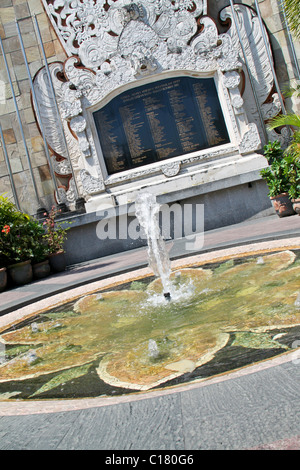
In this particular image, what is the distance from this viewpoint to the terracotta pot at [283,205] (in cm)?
780

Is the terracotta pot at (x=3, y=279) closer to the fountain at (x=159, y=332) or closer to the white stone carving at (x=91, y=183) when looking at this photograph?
the fountain at (x=159, y=332)

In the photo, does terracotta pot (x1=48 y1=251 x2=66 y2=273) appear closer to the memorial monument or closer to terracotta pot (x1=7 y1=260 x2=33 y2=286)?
terracotta pot (x1=7 y1=260 x2=33 y2=286)

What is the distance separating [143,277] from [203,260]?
79 centimetres

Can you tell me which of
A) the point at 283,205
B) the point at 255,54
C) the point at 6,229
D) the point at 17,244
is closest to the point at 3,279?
→ the point at 17,244

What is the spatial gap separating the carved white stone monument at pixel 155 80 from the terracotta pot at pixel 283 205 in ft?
4.60

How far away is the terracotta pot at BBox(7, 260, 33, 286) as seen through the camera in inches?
303

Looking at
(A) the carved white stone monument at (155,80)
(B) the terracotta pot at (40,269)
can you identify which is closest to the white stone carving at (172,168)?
(A) the carved white stone monument at (155,80)

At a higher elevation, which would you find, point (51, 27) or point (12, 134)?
point (51, 27)

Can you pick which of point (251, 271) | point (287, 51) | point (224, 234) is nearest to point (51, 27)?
point (287, 51)

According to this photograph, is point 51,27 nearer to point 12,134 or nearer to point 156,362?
point 12,134

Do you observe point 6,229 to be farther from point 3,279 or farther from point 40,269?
point 40,269

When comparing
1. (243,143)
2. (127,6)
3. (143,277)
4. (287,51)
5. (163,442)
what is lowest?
(163,442)

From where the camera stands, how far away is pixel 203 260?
18.9 ft

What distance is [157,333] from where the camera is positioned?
327 cm
